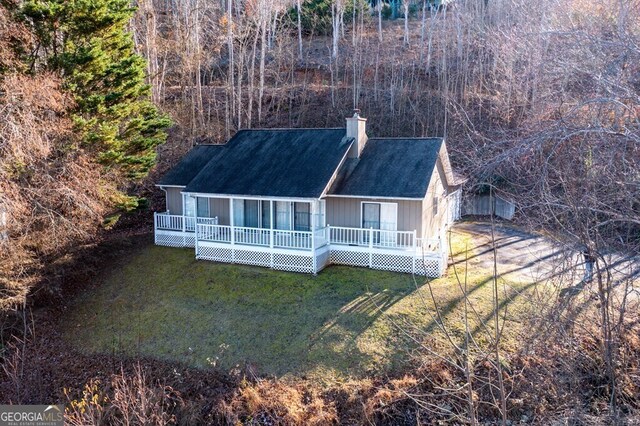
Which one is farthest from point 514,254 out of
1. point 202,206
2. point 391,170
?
point 202,206

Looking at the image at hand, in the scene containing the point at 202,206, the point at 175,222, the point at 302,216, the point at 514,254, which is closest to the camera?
the point at 302,216

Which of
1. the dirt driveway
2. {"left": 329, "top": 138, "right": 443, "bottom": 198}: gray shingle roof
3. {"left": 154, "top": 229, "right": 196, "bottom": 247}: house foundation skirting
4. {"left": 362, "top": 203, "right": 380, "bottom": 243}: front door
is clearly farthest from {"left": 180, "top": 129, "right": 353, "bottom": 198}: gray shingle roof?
the dirt driveway

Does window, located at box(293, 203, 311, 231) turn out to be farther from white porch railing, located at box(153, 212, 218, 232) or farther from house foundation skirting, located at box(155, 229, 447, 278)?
white porch railing, located at box(153, 212, 218, 232)

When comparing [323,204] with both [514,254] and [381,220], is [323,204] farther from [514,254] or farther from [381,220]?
[514,254]

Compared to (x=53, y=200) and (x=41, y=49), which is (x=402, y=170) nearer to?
(x=53, y=200)

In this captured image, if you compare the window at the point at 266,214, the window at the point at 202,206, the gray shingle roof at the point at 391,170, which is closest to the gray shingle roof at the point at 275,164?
the gray shingle roof at the point at 391,170

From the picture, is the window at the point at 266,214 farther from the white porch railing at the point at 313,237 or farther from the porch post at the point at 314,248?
the porch post at the point at 314,248
